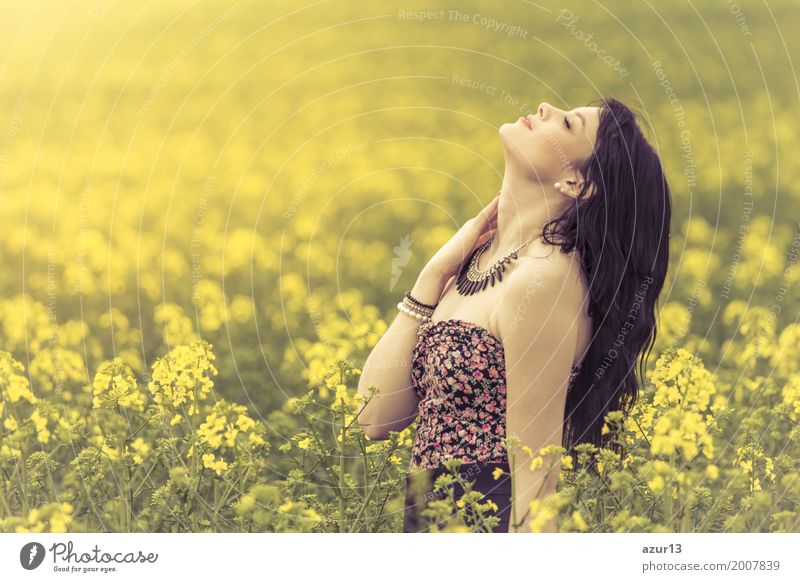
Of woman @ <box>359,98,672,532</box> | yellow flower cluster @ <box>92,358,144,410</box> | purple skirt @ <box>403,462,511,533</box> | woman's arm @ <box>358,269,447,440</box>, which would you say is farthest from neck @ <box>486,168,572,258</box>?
yellow flower cluster @ <box>92,358,144,410</box>

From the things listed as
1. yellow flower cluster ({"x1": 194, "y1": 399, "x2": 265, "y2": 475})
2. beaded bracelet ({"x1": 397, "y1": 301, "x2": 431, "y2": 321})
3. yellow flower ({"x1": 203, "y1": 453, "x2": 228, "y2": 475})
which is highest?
beaded bracelet ({"x1": 397, "y1": 301, "x2": 431, "y2": 321})

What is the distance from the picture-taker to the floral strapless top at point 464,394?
2031 mm

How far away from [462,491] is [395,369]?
0.93ft

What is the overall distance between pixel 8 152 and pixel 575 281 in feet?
4.41

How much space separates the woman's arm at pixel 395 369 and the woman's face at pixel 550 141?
298 millimetres

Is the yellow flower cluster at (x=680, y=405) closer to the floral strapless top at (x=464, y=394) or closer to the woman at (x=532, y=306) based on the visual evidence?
the woman at (x=532, y=306)

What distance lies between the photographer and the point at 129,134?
259 centimetres

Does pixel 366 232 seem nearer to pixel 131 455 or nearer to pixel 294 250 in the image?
pixel 294 250

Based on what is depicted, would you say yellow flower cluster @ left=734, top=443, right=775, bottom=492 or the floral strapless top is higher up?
the floral strapless top

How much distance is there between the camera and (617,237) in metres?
2.11

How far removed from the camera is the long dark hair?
2.09m

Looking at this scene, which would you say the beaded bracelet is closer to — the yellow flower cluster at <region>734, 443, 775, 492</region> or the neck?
the neck

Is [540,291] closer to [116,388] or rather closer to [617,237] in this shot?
[617,237]
